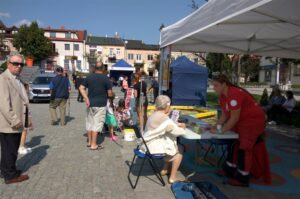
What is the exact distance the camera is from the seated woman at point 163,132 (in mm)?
4457

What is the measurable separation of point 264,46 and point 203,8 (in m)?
4.99

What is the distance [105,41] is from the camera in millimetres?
70750

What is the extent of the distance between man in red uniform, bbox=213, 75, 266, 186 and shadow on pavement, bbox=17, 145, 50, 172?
348 cm

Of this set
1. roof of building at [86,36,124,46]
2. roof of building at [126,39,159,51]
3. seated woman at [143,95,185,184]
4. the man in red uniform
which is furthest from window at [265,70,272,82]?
seated woman at [143,95,185,184]

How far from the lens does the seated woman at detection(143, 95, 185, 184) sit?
446 cm

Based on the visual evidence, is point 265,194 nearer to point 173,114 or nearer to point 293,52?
point 173,114

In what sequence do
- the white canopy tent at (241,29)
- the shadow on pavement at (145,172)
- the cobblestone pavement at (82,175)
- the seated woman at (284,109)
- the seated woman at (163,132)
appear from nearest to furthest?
the white canopy tent at (241,29), the cobblestone pavement at (82,175), the seated woman at (163,132), the shadow on pavement at (145,172), the seated woman at (284,109)

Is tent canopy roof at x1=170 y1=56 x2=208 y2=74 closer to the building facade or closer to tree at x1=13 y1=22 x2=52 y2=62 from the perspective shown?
tree at x1=13 y1=22 x2=52 y2=62

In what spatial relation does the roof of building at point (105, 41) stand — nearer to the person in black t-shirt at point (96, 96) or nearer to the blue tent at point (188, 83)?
the blue tent at point (188, 83)

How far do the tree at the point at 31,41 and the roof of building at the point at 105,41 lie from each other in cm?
1517

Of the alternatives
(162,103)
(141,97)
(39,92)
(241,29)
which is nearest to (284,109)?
(241,29)

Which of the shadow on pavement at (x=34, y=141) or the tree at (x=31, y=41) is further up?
the tree at (x=31, y=41)

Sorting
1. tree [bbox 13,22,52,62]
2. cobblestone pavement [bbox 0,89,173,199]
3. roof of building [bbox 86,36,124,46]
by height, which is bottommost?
cobblestone pavement [bbox 0,89,173,199]

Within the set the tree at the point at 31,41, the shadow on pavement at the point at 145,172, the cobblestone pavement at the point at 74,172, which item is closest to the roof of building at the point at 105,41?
the tree at the point at 31,41
